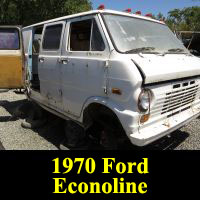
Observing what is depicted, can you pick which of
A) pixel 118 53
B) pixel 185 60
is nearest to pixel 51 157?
pixel 118 53

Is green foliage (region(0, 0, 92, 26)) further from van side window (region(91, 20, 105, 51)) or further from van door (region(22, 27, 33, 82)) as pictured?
van side window (region(91, 20, 105, 51))

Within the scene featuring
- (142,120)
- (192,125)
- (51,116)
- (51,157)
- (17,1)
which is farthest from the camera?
(17,1)

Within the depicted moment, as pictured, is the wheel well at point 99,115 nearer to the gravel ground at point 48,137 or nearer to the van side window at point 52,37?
the gravel ground at point 48,137

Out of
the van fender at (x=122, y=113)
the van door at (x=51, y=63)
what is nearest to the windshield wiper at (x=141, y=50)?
the van fender at (x=122, y=113)

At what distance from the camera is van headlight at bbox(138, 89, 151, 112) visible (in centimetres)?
333

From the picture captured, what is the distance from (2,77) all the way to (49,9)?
42.6 ft

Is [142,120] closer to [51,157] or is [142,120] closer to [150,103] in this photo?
[150,103]

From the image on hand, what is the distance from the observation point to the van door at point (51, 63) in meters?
4.77

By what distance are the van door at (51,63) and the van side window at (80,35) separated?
25cm

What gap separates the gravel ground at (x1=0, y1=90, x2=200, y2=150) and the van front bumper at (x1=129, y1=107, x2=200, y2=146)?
0.83 metres

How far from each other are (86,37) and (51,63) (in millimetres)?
970

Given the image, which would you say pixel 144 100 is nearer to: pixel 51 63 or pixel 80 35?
pixel 80 35

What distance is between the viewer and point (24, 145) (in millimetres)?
4957

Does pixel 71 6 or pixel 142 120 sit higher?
pixel 71 6
